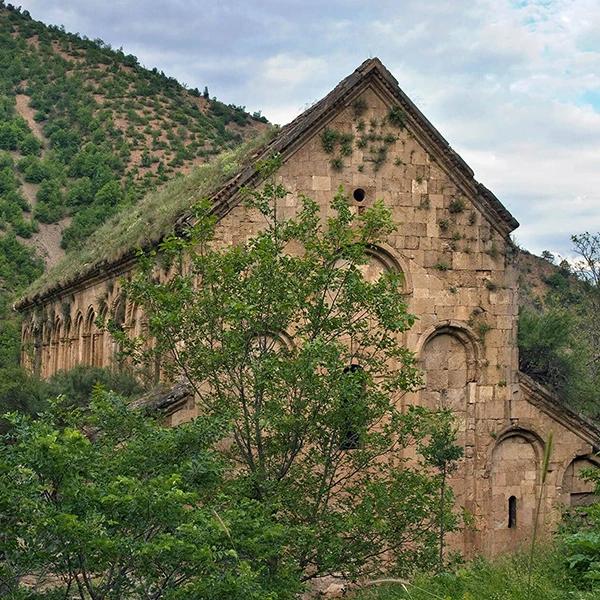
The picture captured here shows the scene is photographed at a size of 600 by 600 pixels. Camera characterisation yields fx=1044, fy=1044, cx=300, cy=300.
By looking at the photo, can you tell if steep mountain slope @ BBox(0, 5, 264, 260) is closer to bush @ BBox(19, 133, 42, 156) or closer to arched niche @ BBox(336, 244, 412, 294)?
bush @ BBox(19, 133, 42, 156)

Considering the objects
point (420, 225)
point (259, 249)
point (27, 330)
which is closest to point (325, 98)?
point (420, 225)

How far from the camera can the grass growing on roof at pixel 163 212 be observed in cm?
1636

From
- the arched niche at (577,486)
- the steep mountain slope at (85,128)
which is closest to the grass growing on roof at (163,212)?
the arched niche at (577,486)

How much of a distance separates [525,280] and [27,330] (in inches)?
1404

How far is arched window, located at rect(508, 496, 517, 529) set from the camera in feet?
55.3

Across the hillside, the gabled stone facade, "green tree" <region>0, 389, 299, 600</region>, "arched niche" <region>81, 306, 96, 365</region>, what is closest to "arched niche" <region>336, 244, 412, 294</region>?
the gabled stone facade

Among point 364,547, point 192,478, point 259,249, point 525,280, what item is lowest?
point 364,547

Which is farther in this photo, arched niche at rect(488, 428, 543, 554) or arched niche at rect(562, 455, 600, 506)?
arched niche at rect(562, 455, 600, 506)

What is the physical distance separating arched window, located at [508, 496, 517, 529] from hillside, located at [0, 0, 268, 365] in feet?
121

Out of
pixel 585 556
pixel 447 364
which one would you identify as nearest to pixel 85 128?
pixel 447 364

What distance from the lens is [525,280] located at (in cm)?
6150

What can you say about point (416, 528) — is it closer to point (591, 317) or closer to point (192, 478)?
point (192, 478)

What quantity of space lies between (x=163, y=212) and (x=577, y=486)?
8.45m

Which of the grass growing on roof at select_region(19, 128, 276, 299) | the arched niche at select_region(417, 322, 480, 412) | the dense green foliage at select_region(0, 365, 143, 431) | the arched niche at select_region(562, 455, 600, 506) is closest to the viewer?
the grass growing on roof at select_region(19, 128, 276, 299)
